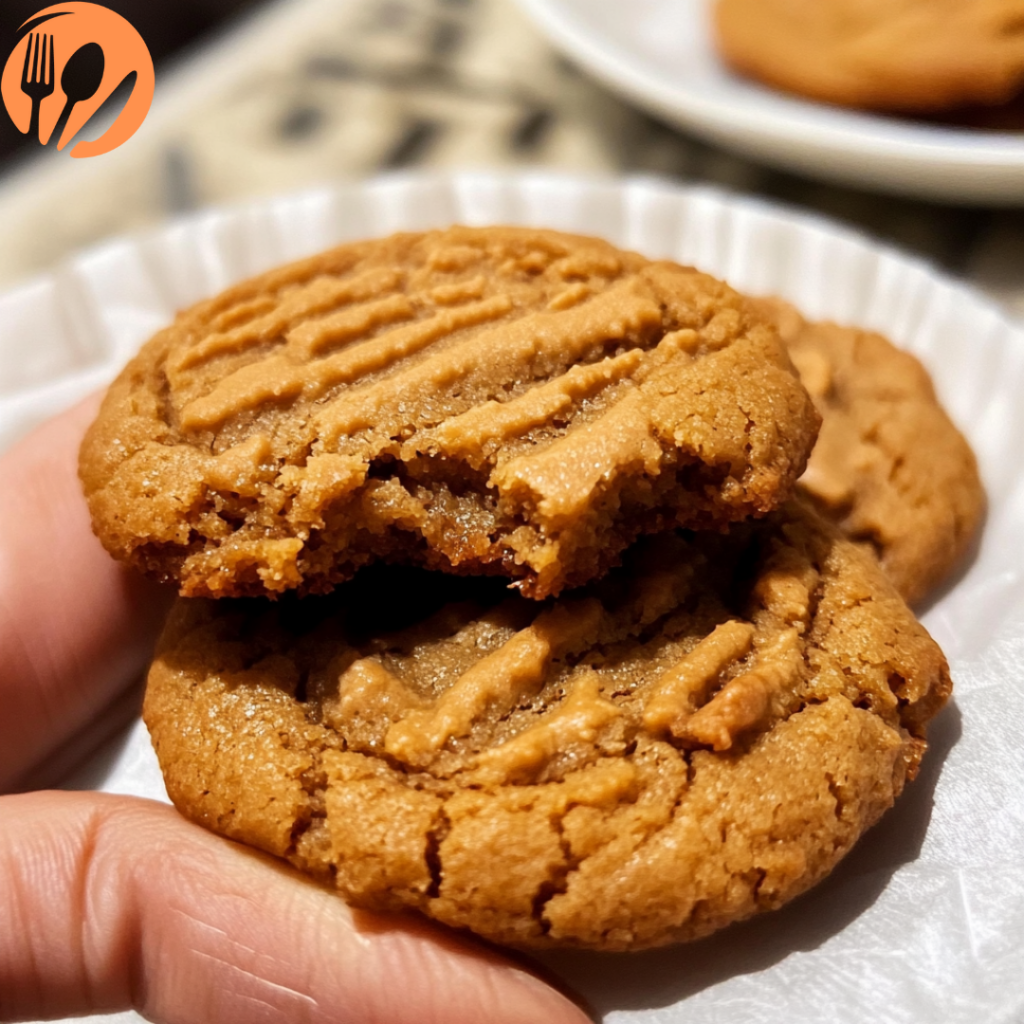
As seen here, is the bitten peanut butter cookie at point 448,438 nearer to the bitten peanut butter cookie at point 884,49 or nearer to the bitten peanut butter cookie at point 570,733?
the bitten peanut butter cookie at point 570,733

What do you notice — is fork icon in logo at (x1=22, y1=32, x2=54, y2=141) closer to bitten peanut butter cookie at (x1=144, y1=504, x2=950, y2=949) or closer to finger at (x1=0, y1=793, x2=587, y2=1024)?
bitten peanut butter cookie at (x1=144, y1=504, x2=950, y2=949)

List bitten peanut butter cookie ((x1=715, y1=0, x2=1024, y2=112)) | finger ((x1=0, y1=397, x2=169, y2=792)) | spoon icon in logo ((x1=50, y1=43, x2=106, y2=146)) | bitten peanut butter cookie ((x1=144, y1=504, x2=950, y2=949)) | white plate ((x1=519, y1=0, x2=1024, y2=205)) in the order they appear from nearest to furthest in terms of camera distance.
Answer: bitten peanut butter cookie ((x1=144, y1=504, x2=950, y2=949)) → finger ((x1=0, y1=397, x2=169, y2=792)) → white plate ((x1=519, y1=0, x2=1024, y2=205)) → bitten peanut butter cookie ((x1=715, y1=0, x2=1024, y2=112)) → spoon icon in logo ((x1=50, y1=43, x2=106, y2=146))

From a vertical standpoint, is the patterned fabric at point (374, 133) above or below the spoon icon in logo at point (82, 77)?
Result: below

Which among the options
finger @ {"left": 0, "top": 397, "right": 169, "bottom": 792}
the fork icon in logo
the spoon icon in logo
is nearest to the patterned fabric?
the spoon icon in logo

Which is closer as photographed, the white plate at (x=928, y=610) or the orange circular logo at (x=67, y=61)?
the white plate at (x=928, y=610)

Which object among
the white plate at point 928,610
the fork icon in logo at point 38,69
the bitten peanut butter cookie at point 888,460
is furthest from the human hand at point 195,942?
the fork icon in logo at point 38,69

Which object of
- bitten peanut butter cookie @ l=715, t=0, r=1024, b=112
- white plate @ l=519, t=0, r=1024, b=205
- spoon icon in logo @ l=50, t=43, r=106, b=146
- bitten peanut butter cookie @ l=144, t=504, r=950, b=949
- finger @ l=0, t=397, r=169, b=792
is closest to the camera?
bitten peanut butter cookie @ l=144, t=504, r=950, b=949

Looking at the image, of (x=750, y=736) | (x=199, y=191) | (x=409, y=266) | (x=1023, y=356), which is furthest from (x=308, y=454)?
(x=199, y=191)
